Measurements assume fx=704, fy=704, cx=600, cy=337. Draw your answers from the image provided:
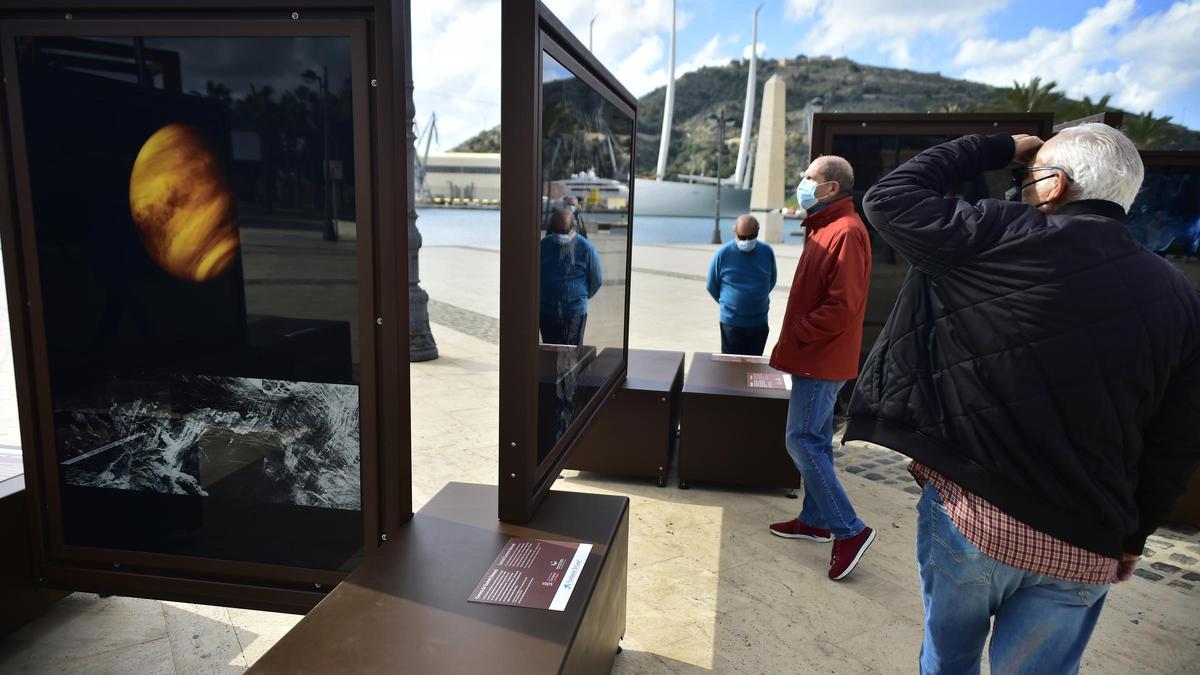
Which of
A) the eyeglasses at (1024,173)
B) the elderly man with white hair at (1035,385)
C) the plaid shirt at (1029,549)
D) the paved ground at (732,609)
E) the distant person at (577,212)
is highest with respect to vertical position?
the eyeglasses at (1024,173)

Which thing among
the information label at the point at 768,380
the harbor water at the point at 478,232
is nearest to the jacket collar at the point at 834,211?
the information label at the point at 768,380

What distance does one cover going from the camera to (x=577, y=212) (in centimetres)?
258

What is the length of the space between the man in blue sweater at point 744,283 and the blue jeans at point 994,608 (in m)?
3.95

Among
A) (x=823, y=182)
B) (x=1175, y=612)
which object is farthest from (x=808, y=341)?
(x=1175, y=612)

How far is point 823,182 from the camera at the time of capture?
11.4 ft

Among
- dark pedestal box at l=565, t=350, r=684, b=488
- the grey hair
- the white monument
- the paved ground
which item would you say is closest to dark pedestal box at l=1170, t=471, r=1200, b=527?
the paved ground

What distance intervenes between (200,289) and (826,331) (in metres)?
2.63

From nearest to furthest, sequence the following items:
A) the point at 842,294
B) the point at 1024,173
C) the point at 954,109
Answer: the point at 1024,173
the point at 842,294
the point at 954,109

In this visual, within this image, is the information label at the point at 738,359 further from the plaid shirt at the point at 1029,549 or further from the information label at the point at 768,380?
the plaid shirt at the point at 1029,549

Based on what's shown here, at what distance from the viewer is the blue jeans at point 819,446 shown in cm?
355

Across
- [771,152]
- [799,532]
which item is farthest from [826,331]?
[771,152]

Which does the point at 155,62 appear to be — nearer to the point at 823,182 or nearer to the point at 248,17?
the point at 248,17

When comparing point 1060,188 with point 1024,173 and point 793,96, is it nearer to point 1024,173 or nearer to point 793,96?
point 1024,173

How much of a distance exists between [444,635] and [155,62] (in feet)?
5.99
